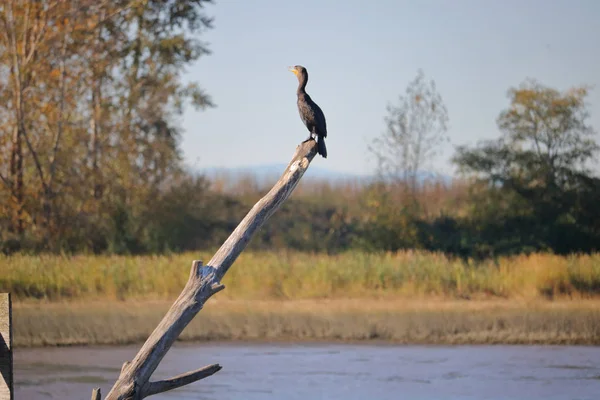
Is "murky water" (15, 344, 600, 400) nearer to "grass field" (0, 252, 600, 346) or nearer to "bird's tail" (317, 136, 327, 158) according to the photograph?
"grass field" (0, 252, 600, 346)

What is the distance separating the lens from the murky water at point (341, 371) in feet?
33.8

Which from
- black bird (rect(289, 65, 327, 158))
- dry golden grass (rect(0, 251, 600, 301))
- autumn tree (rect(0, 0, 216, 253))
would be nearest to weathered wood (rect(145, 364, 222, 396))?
black bird (rect(289, 65, 327, 158))

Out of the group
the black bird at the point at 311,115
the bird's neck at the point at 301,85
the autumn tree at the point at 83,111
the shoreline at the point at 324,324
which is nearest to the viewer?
the bird's neck at the point at 301,85

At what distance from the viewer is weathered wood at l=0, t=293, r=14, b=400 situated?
360 centimetres

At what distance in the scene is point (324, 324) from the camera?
14.0m

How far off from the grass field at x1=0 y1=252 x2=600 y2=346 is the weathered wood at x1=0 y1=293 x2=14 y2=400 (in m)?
9.64

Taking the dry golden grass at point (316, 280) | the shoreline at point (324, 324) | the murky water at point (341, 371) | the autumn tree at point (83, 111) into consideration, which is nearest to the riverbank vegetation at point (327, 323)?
the shoreline at point (324, 324)

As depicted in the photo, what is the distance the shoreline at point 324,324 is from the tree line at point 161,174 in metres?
6.17

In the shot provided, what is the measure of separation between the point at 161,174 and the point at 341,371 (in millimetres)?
13631

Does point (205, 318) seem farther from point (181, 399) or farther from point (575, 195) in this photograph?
point (575, 195)

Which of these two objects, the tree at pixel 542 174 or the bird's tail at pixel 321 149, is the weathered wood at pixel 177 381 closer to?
the bird's tail at pixel 321 149

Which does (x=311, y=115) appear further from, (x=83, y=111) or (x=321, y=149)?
(x=83, y=111)

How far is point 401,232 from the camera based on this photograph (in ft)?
73.3

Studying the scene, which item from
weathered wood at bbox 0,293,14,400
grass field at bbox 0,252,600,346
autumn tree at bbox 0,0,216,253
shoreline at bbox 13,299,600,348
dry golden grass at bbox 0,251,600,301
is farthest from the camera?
autumn tree at bbox 0,0,216,253
